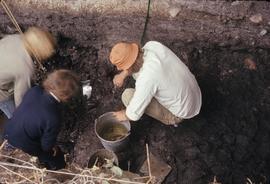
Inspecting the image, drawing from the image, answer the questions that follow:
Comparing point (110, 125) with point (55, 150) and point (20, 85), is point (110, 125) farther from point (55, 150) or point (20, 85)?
point (20, 85)

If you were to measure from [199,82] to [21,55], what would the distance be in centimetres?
254

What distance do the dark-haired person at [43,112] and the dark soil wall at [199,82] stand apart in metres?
0.81

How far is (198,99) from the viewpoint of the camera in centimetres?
491

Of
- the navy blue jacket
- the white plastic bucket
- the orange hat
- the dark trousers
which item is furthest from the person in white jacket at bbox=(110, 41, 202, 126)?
the dark trousers

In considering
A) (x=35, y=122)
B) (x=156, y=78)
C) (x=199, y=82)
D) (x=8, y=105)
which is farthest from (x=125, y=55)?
(x=8, y=105)

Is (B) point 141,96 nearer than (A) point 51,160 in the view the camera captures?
Yes

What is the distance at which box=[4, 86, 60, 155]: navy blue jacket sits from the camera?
14.1 feet

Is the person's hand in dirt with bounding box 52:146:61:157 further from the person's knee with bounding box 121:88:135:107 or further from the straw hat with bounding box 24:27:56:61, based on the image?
the straw hat with bounding box 24:27:56:61

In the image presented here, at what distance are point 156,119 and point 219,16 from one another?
5.85ft

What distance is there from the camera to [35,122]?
14.3ft

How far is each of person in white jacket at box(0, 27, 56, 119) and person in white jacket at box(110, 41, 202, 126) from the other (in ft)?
3.49

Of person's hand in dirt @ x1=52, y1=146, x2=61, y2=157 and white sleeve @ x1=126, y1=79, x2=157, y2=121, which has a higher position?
white sleeve @ x1=126, y1=79, x2=157, y2=121

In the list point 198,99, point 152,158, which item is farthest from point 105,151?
point 198,99

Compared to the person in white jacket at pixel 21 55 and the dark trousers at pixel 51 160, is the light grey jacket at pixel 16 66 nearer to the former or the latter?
the person in white jacket at pixel 21 55
